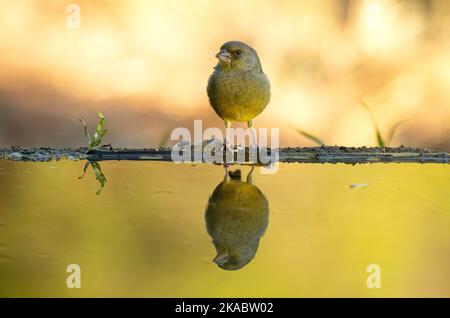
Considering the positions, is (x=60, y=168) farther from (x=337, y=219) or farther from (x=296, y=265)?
(x=296, y=265)

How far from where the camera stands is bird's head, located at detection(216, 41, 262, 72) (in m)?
4.00

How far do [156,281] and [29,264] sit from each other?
0.36 m

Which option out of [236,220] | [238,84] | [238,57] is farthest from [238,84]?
[236,220]

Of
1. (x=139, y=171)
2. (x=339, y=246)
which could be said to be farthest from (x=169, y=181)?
(x=339, y=246)

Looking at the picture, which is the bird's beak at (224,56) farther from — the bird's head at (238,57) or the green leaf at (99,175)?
the green leaf at (99,175)

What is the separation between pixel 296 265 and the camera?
1.82 metres

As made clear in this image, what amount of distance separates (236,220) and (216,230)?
0.50 feet

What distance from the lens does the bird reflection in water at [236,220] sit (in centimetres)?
196

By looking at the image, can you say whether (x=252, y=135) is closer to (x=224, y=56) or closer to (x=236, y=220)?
(x=224, y=56)

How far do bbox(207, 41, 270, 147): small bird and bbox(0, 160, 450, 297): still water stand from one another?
2.11ft

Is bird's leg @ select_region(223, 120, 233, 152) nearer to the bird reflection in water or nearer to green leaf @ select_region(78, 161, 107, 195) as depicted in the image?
green leaf @ select_region(78, 161, 107, 195)

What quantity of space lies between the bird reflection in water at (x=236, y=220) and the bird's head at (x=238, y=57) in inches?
43.1

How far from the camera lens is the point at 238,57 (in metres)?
4.02

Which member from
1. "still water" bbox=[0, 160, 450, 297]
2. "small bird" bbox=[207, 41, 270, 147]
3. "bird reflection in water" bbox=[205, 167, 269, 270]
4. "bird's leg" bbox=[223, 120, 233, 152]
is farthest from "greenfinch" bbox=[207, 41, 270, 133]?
"bird reflection in water" bbox=[205, 167, 269, 270]
